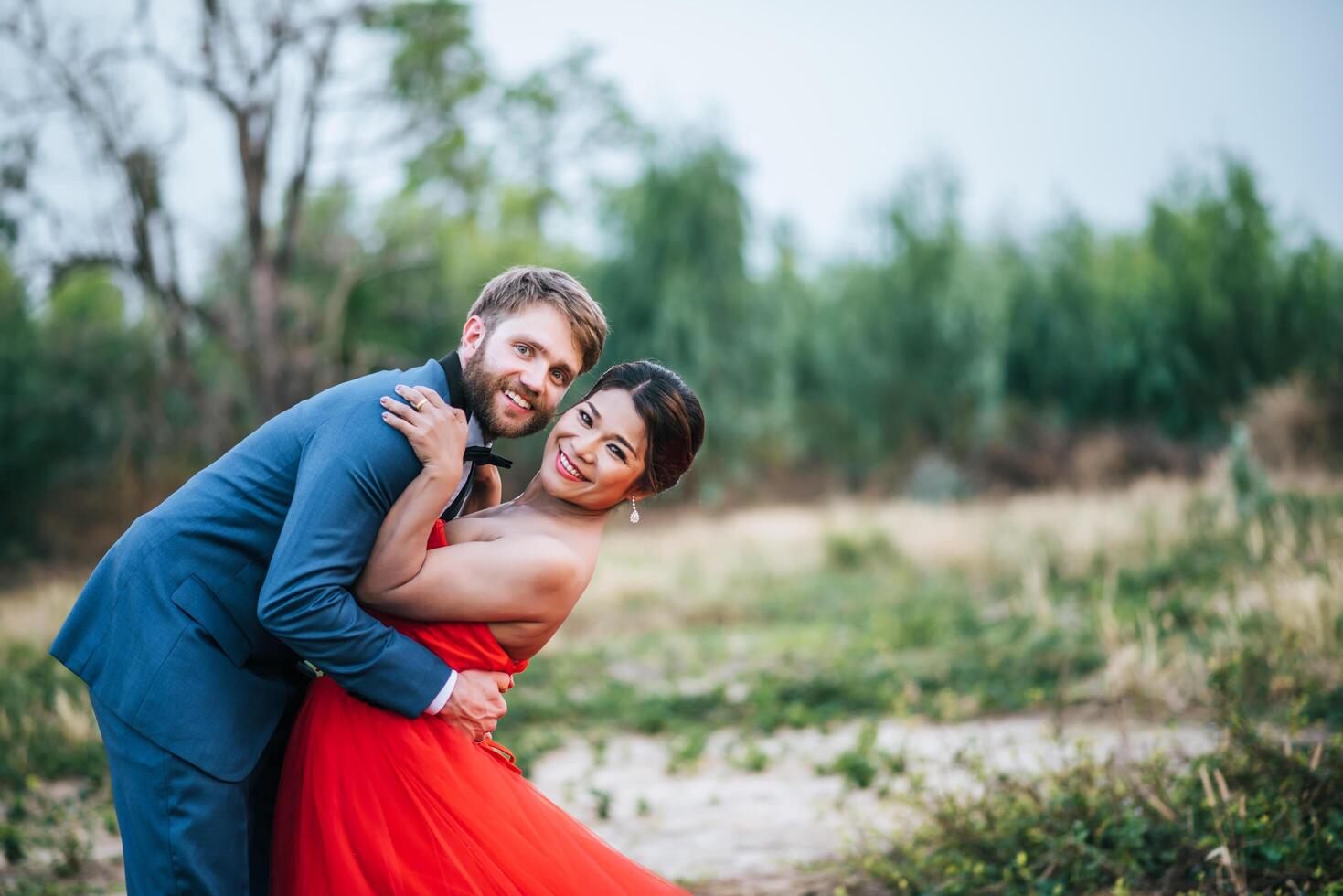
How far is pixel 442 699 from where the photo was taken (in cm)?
268

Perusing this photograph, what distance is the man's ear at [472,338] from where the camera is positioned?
295 centimetres

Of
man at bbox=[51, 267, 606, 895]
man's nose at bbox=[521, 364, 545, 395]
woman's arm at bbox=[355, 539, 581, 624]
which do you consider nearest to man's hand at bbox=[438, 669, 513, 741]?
man at bbox=[51, 267, 606, 895]

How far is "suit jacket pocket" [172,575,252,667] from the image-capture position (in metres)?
2.63

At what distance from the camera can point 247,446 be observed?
9.02 ft

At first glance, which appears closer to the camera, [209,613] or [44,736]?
[209,613]

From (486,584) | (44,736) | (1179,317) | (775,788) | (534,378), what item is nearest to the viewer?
(486,584)

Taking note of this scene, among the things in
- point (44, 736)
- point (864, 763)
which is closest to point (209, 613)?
point (864, 763)

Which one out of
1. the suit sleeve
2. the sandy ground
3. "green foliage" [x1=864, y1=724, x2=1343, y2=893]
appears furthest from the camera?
the sandy ground

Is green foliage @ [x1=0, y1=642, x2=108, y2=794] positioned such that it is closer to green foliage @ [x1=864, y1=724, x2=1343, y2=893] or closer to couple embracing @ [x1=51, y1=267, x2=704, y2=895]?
couple embracing @ [x1=51, y1=267, x2=704, y2=895]

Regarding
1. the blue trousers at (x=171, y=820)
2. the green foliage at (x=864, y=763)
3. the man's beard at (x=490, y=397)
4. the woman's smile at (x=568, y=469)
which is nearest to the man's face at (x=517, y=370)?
the man's beard at (x=490, y=397)

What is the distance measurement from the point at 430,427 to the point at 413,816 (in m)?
0.94

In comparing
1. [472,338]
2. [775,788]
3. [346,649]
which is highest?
[472,338]

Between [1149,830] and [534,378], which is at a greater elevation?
[534,378]

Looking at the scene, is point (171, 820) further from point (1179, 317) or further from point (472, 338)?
point (1179, 317)
